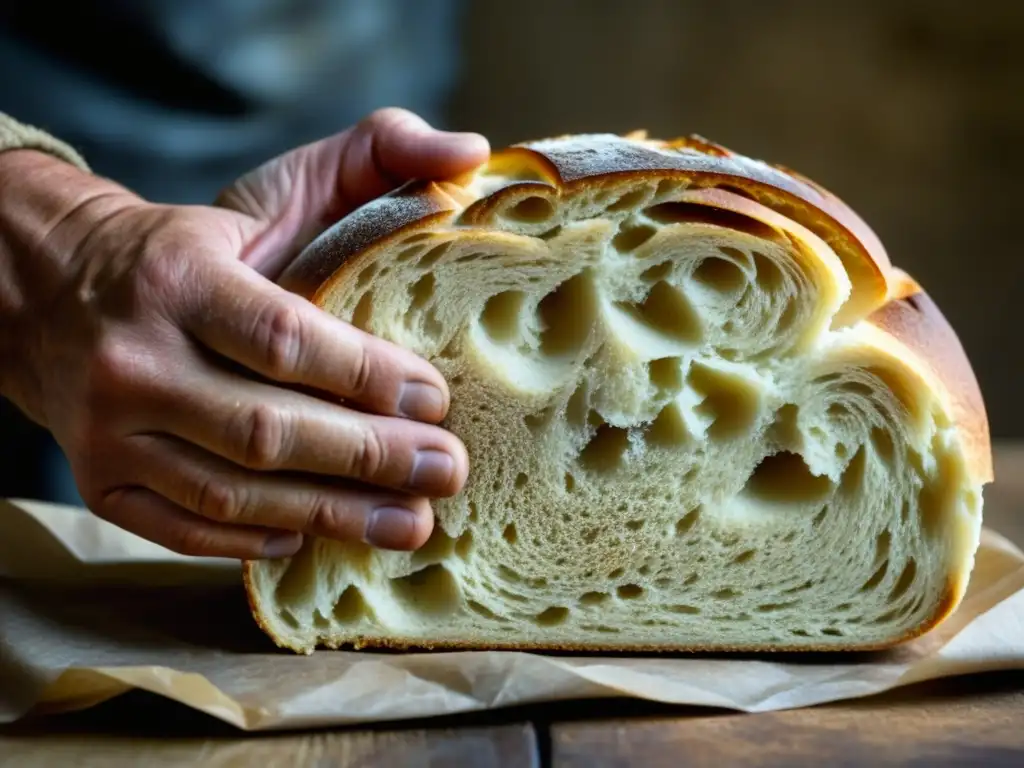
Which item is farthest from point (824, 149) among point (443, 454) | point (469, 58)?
point (443, 454)

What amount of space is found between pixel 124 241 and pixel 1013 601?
3.74 ft

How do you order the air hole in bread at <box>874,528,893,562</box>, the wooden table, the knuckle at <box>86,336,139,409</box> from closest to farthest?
the wooden table
the knuckle at <box>86,336,139,409</box>
the air hole in bread at <box>874,528,893,562</box>

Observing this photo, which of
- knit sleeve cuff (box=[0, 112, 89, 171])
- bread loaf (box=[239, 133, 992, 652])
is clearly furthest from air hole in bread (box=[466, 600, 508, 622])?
knit sleeve cuff (box=[0, 112, 89, 171])

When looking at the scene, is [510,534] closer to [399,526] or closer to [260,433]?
[399,526]

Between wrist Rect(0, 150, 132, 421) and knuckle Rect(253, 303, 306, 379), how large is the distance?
13.7 inches

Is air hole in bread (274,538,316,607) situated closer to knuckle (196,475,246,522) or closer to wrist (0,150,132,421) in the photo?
knuckle (196,475,246,522)

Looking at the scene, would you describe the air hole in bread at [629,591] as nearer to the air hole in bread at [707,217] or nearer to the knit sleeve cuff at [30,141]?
the air hole in bread at [707,217]

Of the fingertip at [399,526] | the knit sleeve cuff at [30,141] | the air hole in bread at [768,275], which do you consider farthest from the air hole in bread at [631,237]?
the knit sleeve cuff at [30,141]

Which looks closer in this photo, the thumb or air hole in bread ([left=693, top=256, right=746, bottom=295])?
air hole in bread ([left=693, top=256, right=746, bottom=295])

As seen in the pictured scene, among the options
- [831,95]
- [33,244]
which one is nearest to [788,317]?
[33,244]

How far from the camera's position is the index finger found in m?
1.20

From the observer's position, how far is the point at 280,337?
1196 millimetres

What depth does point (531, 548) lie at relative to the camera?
53.7 inches

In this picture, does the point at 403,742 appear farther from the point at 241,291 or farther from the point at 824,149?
the point at 824,149
